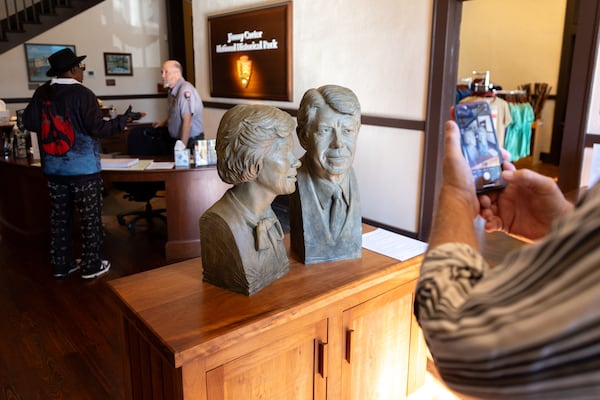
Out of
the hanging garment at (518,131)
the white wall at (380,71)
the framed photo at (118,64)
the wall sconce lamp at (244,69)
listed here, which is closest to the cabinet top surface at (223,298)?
the white wall at (380,71)

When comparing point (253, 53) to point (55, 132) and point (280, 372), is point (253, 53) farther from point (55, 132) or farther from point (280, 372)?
point (280, 372)

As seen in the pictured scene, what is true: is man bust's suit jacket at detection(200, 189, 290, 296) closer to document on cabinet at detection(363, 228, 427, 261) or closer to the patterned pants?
document on cabinet at detection(363, 228, 427, 261)

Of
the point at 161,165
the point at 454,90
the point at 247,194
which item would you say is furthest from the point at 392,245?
the point at 161,165

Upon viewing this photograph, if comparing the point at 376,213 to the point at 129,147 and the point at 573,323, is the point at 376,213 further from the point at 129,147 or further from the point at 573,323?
the point at 573,323

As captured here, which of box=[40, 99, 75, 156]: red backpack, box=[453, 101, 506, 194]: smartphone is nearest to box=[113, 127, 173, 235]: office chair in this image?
box=[40, 99, 75, 156]: red backpack

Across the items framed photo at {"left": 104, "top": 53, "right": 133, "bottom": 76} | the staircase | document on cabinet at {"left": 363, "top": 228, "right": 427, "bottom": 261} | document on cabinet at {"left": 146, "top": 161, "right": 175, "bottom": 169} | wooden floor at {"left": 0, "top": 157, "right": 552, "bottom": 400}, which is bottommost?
wooden floor at {"left": 0, "top": 157, "right": 552, "bottom": 400}

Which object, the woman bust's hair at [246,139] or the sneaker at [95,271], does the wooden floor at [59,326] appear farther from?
the woman bust's hair at [246,139]

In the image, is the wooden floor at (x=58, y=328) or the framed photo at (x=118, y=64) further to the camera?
the framed photo at (x=118, y=64)

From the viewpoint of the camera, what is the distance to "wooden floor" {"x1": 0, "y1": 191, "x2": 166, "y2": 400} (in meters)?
2.39

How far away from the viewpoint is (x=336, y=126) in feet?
5.82

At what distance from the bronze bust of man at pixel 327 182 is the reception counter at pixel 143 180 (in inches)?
87.2

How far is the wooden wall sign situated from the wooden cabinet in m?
3.83

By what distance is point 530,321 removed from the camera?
52 centimetres

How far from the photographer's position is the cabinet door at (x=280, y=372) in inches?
55.0
